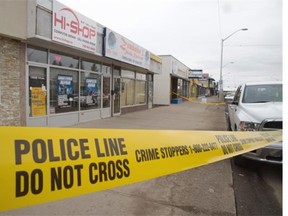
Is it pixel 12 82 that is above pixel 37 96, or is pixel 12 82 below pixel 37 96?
above

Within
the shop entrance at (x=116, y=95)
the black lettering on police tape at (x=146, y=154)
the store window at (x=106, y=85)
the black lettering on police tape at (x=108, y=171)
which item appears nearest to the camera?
the black lettering on police tape at (x=108, y=171)

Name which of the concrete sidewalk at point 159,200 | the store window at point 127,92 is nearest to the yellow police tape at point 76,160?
the concrete sidewalk at point 159,200

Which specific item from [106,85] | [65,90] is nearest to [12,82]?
[65,90]

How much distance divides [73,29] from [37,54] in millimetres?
1562

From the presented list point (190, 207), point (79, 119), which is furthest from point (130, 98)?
point (190, 207)

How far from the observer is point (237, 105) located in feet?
21.7

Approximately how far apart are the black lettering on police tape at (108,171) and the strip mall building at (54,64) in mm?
6472

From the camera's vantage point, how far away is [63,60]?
10.1 m

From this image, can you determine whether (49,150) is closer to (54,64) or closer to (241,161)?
(241,161)

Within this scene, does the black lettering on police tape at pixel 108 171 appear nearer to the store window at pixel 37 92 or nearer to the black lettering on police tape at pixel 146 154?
the black lettering on police tape at pixel 146 154

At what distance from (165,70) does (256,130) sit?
2170 centimetres

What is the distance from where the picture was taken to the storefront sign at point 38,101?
8.45 metres

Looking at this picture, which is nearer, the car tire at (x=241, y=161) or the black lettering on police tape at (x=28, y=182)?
the black lettering on police tape at (x=28, y=182)

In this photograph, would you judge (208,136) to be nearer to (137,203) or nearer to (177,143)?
(177,143)
